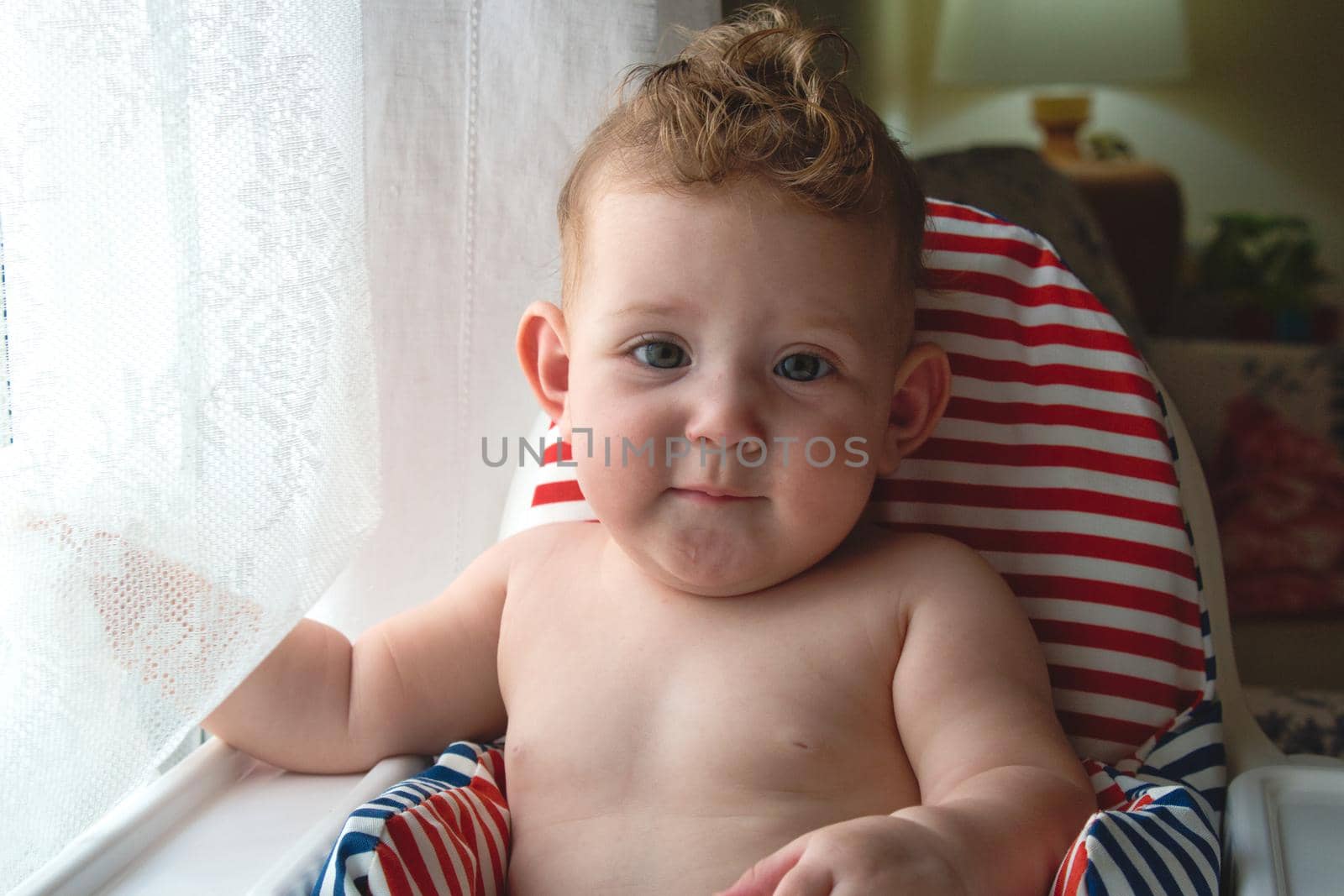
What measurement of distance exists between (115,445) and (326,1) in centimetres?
26

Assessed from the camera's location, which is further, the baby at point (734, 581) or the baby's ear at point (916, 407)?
the baby's ear at point (916, 407)

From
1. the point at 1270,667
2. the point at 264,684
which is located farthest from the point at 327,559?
the point at 1270,667

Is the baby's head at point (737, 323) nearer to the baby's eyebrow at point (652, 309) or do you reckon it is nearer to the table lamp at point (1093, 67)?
the baby's eyebrow at point (652, 309)

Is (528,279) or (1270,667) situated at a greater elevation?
(528,279)

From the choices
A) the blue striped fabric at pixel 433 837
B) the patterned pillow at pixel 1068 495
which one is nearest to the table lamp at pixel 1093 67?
the patterned pillow at pixel 1068 495

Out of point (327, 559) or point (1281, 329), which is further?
point (1281, 329)

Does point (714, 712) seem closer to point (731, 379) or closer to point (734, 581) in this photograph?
point (734, 581)

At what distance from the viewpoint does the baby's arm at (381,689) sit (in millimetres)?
764

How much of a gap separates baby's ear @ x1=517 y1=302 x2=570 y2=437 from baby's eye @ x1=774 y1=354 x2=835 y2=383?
0.54ft

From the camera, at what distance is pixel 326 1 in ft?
2.13

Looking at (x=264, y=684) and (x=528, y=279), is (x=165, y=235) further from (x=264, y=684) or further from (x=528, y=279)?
(x=528, y=279)

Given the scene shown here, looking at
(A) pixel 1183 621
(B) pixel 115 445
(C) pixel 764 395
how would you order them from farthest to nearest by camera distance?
(A) pixel 1183 621 < (C) pixel 764 395 < (B) pixel 115 445

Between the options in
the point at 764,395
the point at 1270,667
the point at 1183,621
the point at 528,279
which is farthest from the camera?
the point at 1270,667

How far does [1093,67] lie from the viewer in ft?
10.2
